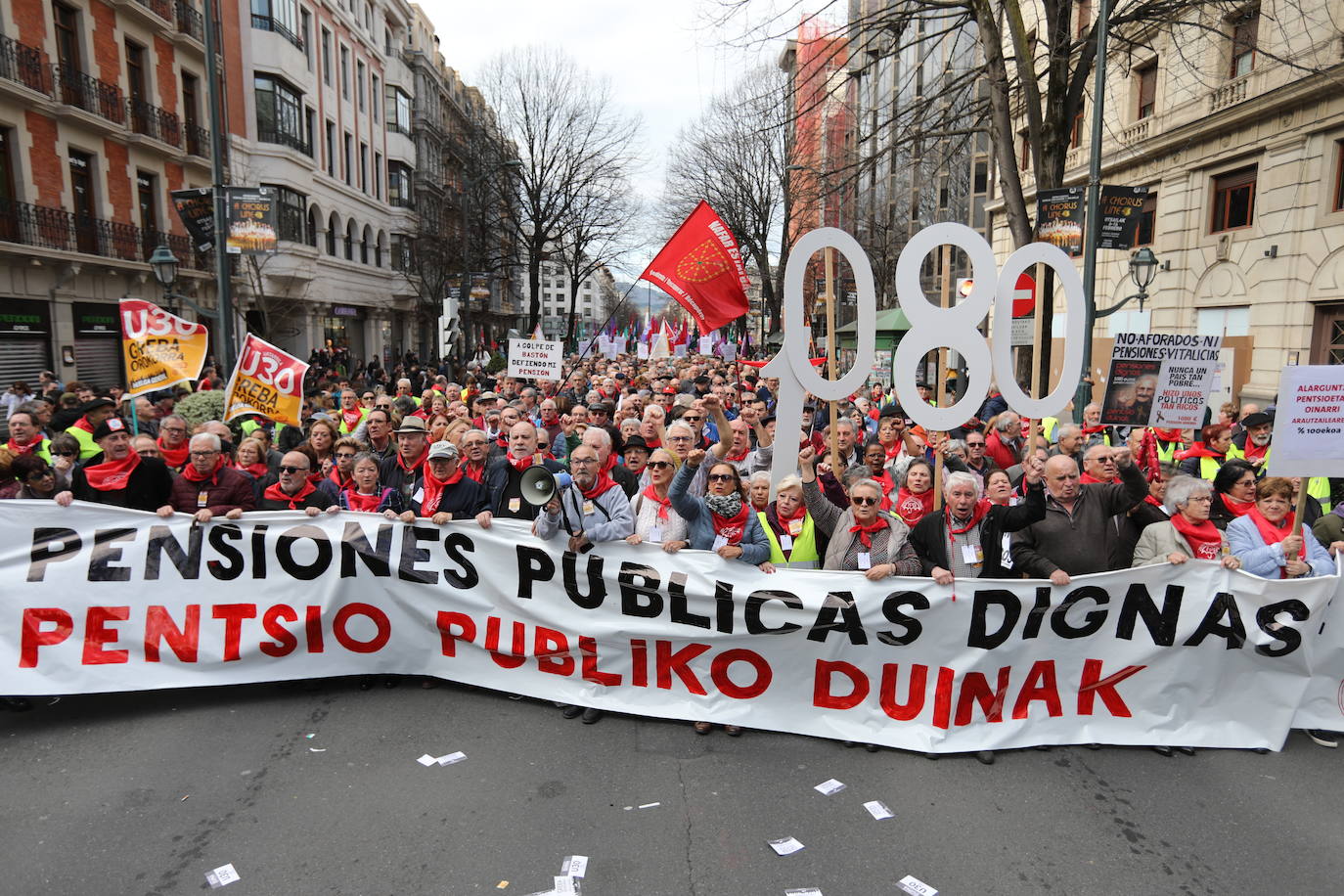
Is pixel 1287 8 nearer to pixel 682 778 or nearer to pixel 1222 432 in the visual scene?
pixel 1222 432

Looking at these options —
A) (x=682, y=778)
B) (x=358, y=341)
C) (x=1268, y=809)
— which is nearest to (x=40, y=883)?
(x=682, y=778)

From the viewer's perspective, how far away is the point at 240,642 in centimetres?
511

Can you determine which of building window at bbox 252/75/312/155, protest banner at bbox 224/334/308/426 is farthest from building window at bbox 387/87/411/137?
protest banner at bbox 224/334/308/426

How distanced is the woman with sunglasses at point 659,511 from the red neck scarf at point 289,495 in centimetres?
251

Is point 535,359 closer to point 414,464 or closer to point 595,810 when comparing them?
point 414,464

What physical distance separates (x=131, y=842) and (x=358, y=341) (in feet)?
125

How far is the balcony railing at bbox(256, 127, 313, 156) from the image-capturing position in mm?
28062

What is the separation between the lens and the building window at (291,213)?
28109 mm

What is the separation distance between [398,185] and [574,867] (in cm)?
4400

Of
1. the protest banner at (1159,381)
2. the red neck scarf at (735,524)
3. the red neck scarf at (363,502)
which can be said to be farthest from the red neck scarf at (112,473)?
the protest banner at (1159,381)

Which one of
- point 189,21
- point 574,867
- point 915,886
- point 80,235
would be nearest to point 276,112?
point 189,21

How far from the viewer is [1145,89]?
69.1 feet

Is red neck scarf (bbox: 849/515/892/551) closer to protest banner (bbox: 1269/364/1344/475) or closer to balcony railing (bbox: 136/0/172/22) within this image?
protest banner (bbox: 1269/364/1344/475)

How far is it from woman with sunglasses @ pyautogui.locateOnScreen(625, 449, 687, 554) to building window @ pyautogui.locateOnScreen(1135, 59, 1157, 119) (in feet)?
68.9
